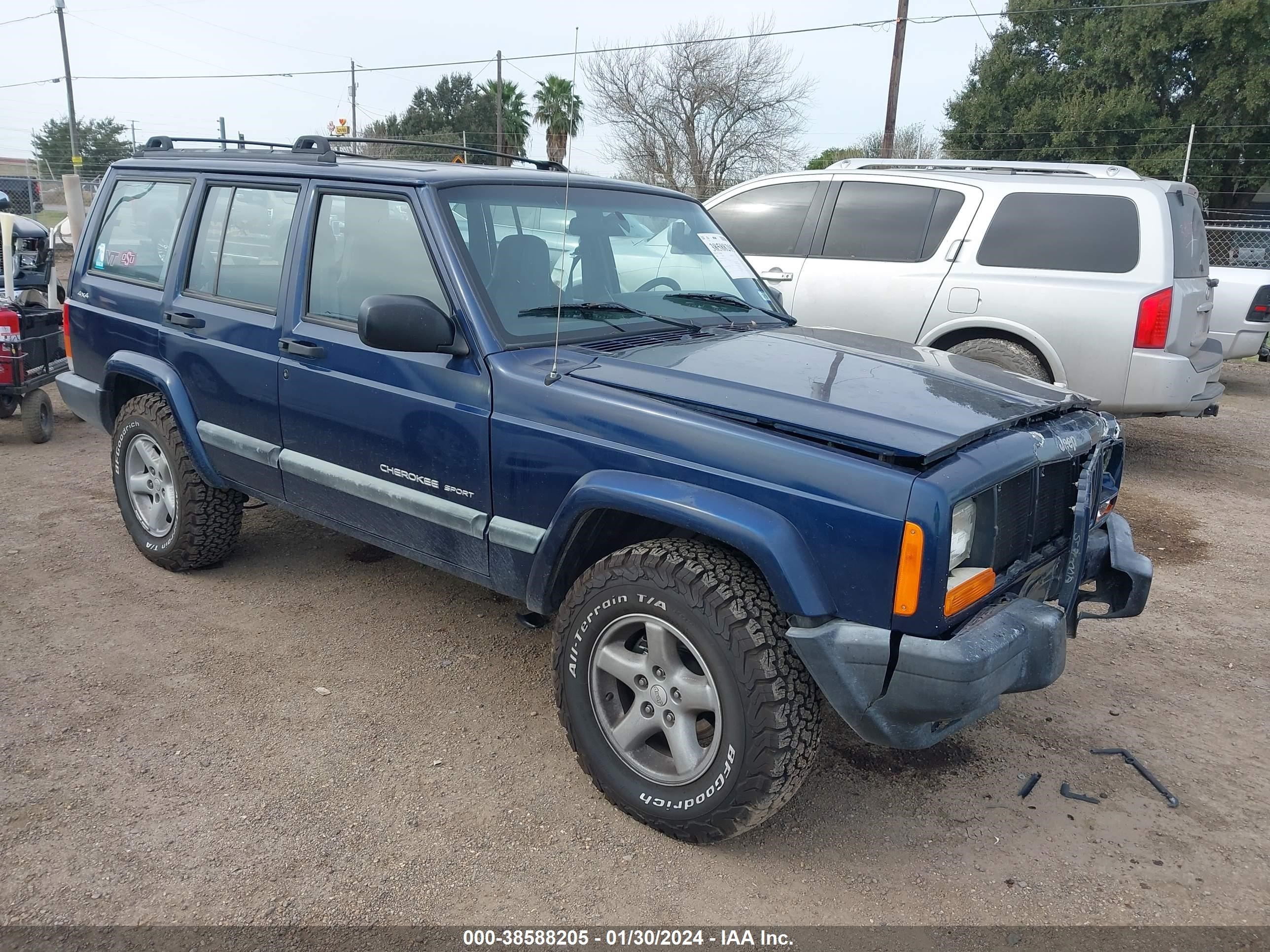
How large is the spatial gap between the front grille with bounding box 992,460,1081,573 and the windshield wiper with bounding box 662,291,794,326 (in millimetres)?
1439

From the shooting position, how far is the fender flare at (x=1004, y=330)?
653 cm

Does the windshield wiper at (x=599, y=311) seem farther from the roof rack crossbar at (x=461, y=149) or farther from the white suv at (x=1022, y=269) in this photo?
the white suv at (x=1022, y=269)

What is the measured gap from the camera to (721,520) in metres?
2.62

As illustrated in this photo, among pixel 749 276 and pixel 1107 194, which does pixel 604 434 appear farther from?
pixel 1107 194

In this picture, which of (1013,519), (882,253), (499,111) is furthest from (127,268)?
(499,111)

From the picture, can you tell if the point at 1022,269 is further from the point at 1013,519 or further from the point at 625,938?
the point at 625,938

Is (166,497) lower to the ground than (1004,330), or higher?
lower

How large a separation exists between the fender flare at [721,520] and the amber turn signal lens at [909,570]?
0.18 meters

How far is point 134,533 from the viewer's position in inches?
193

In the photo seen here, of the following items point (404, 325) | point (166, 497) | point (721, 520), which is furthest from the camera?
point (166, 497)

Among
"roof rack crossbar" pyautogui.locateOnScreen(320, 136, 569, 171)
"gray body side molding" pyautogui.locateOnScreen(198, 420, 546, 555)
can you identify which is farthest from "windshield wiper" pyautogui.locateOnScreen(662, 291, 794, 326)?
"gray body side molding" pyautogui.locateOnScreen(198, 420, 546, 555)

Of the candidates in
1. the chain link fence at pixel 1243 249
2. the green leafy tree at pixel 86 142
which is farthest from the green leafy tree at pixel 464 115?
the chain link fence at pixel 1243 249

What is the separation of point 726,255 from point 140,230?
9.47 ft

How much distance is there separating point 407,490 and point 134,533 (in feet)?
7.35
